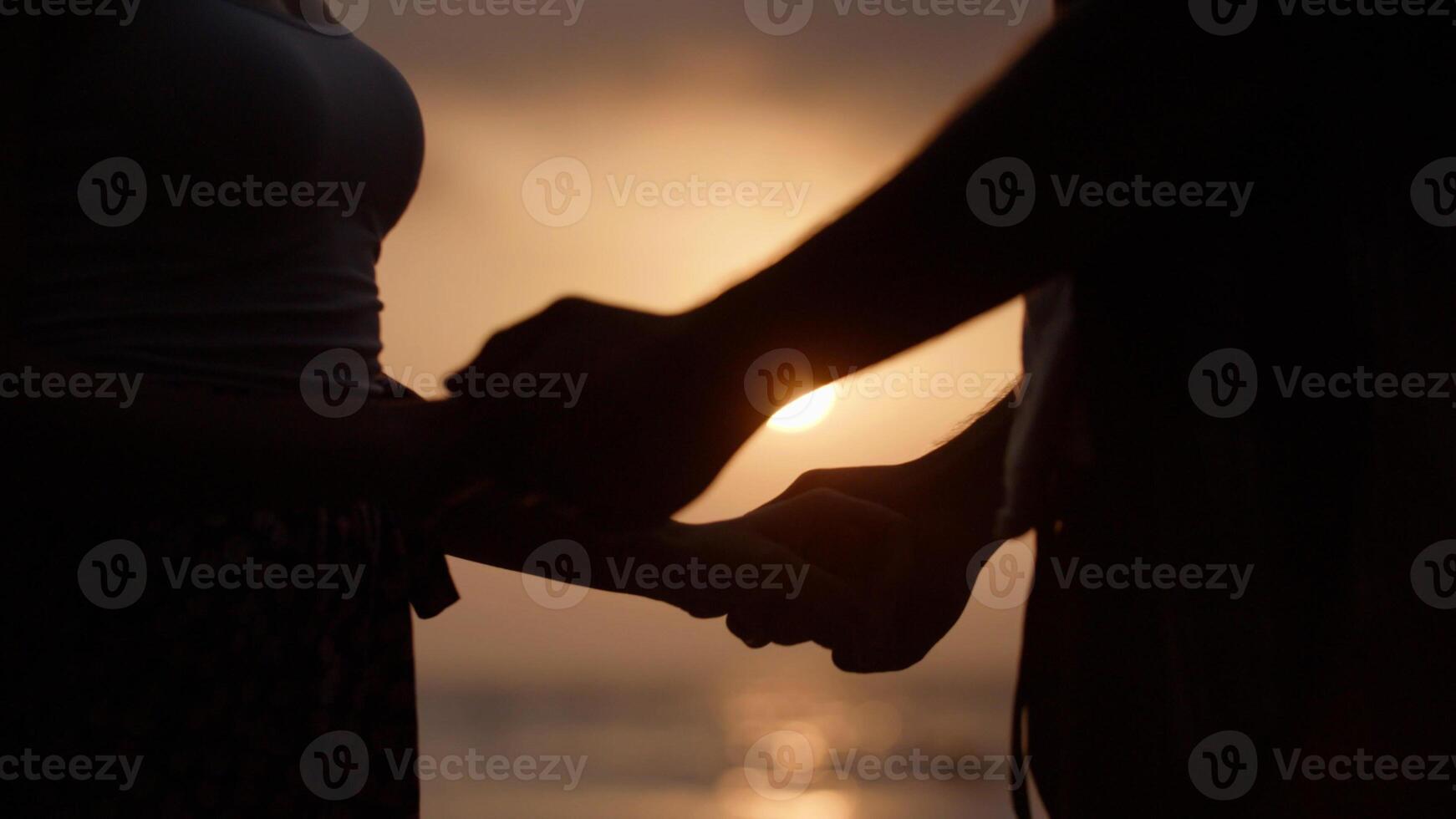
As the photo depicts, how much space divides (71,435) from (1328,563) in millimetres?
774

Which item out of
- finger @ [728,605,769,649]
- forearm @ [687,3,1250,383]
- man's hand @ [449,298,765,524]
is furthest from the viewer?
finger @ [728,605,769,649]

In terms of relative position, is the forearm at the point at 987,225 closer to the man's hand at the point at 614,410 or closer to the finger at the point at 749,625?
the man's hand at the point at 614,410

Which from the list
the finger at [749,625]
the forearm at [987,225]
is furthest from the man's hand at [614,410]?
the finger at [749,625]

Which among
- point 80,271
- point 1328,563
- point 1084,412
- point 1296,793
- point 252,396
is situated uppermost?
point 80,271

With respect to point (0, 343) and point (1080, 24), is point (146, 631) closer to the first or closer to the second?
point (0, 343)

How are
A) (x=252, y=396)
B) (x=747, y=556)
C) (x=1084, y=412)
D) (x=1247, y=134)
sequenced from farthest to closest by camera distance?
(x=747, y=556) → (x=252, y=396) → (x=1084, y=412) → (x=1247, y=134)

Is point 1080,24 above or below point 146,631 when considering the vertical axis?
above

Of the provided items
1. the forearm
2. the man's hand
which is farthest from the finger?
the forearm

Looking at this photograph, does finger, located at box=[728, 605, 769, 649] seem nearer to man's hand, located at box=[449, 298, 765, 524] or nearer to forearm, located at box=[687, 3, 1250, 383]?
man's hand, located at box=[449, 298, 765, 524]

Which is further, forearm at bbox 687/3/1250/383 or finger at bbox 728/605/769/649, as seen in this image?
finger at bbox 728/605/769/649

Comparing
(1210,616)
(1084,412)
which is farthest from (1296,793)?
(1084,412)

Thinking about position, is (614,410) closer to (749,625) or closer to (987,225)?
(987,225)

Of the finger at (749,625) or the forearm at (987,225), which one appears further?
the finger at (749,625)

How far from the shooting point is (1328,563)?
0.63 m
